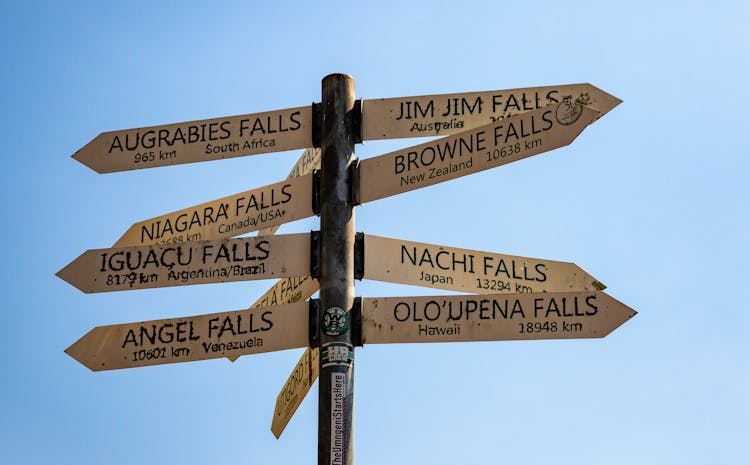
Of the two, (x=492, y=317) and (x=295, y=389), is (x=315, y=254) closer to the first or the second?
(x=295, y=389)

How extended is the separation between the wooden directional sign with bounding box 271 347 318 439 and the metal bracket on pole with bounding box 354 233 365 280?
56 cm

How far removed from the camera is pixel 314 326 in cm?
696

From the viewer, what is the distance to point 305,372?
736 centimetres

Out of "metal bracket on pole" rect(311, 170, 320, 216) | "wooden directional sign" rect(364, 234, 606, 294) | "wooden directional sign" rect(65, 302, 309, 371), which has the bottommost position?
"wooden directional sign" rect(65, 302, 309, 371)

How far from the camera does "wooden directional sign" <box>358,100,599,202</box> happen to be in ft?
22.2

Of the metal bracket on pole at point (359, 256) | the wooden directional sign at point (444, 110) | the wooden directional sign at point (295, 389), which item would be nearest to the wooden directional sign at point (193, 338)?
the wooden directional sign at point (295, 389)

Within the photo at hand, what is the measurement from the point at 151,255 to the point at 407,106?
1923 mm

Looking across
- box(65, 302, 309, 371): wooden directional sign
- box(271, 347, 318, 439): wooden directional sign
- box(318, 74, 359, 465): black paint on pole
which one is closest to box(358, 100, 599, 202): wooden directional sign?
box(318, 74, 359, 465): black paint on pole

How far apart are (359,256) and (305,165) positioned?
1.17 m

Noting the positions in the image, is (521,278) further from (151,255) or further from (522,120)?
(151,255)

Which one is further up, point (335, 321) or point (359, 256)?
point (359, 256)

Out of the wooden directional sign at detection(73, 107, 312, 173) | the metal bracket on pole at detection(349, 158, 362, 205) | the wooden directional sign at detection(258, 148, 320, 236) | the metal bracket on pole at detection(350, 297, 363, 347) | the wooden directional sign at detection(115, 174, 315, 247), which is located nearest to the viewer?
the metal bracket on pole at detection(350, 297, 363, 347)

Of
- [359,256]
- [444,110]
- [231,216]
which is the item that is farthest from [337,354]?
[444,110]

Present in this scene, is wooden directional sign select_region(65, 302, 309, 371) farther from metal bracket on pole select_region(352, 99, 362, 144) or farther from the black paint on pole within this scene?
metal bracket on pole select_region(352, 99, 362, 144)
